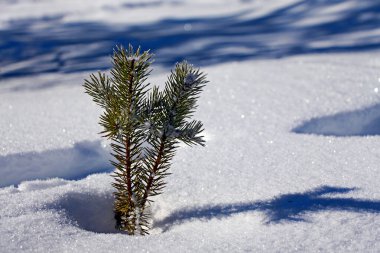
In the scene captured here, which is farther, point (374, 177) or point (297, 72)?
point (297, 72)

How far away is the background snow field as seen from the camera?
6.49 ft

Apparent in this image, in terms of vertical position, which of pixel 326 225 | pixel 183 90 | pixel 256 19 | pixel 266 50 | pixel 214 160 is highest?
pixel 256 19

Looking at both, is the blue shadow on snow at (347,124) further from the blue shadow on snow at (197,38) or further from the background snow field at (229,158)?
the blue shadow on snow at (197,38)

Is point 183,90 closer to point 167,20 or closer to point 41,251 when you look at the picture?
point 41,251

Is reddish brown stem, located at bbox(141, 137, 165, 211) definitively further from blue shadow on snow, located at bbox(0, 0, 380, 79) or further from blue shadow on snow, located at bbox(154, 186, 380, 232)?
blue shadow on snow, located at bbox(0, 0, 380, 79)

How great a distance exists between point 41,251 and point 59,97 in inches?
101

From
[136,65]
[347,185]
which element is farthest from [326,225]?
[136,65]

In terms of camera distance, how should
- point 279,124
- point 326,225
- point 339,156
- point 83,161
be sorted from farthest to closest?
point 279,124
point 83,161
point 339,156
point 326,225

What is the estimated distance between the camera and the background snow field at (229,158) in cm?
198

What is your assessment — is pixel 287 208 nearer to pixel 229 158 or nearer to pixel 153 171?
pixel 153 171

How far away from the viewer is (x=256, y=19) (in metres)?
9.04

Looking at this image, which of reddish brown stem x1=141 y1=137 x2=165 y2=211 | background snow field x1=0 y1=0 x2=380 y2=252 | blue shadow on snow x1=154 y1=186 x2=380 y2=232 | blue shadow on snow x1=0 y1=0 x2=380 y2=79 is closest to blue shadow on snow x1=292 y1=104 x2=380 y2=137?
background snow field x1=0 y1=0 x2=380 y2=252

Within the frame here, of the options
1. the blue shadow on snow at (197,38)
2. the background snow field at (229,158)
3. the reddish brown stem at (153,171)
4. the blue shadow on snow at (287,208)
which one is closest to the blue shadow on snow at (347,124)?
the background snow field at (229,158)

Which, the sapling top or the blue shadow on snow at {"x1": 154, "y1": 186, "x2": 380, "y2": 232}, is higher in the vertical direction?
the sapling top
